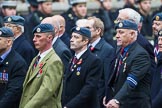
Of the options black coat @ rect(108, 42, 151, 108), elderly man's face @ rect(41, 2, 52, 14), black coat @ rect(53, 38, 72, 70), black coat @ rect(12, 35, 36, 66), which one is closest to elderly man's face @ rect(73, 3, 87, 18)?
elderly man's face @ rect(41, 2, 52, 14)

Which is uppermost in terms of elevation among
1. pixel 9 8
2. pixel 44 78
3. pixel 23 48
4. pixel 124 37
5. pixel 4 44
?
pixel 124 37

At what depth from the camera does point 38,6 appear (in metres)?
17.1

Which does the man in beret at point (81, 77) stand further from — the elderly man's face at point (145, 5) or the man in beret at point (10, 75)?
the elderly man's face at point (145, 5)

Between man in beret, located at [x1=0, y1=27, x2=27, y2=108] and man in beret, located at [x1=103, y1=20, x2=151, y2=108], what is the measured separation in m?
1.23

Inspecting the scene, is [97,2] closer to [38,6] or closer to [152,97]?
[38,6]

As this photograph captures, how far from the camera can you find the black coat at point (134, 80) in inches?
395

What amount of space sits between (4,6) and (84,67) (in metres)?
6.07

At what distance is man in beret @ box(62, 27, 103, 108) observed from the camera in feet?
34.5

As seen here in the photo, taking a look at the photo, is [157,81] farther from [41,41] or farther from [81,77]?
[41,41]

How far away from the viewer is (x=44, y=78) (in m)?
9.77

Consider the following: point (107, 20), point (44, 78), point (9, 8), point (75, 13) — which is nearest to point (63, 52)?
point (44, 78)

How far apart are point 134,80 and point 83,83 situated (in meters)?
0.92

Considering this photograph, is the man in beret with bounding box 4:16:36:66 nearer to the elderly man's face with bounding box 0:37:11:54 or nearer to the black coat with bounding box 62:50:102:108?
the elderly man's face with bounding box 0:37:11:54

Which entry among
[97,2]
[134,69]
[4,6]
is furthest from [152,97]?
[97,2]
